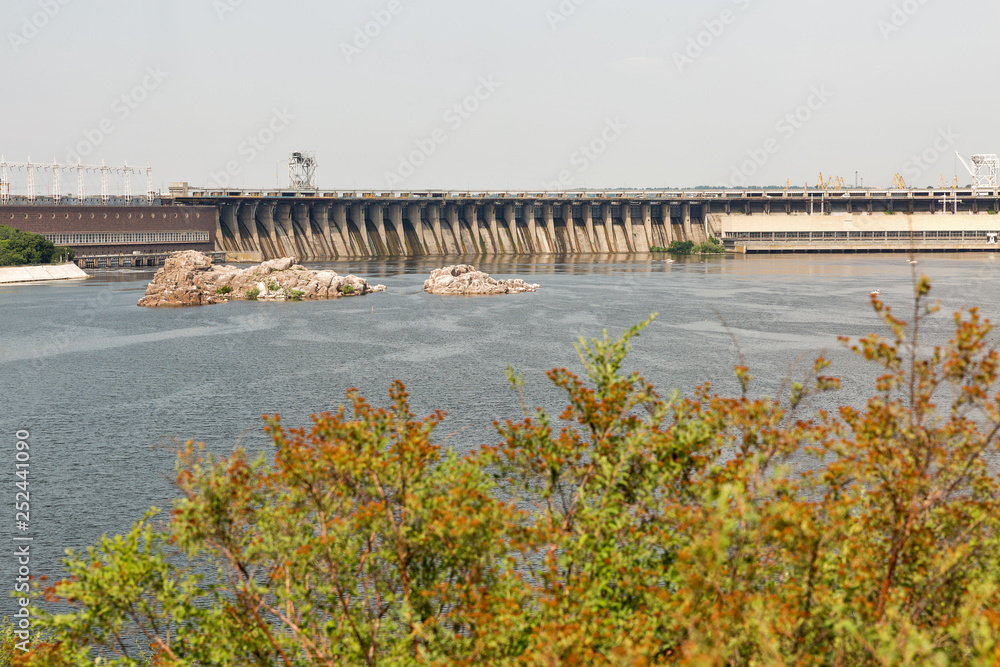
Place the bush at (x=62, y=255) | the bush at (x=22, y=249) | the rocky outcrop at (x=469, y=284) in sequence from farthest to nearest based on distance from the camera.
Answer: the bush at (x=62, y=255), the bush at (x=22, y=249), the rocky outcrop at (x=469, y=284)

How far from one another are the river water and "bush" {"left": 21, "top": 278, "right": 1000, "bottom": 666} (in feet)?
6.69

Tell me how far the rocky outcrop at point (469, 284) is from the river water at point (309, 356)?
2992mm

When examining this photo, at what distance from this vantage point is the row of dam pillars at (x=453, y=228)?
148 metres

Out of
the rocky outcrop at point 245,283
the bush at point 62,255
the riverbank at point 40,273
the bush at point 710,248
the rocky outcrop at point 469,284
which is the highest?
the bush at point 62,255

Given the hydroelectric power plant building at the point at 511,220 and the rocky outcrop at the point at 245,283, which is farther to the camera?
the hydroelectric power plant building at the point at 511,220

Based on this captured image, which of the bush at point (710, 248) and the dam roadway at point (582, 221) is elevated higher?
the dam roadway at point (582, 221)

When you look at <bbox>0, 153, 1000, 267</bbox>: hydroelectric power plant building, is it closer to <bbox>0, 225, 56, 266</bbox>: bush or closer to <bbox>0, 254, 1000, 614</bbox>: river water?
<bbox>0, 225, 56, 266</bbox>: bush

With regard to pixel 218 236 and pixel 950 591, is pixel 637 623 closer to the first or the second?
pixel 950 591

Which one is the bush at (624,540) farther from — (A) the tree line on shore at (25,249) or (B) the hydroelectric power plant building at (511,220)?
(B) the hydroelectric power plant building at (511,220)

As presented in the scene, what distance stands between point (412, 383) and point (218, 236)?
102 m

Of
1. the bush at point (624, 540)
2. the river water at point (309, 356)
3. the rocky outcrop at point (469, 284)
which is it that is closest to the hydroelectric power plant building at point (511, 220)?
the river water at point (309, 356)

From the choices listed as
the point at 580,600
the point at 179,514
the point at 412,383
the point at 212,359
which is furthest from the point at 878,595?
the point at 212,359

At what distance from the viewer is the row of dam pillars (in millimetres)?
148375

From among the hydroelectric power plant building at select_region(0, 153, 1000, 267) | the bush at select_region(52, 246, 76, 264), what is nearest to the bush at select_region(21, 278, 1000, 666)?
the bush at select_region(52, 246, 76, 264)
